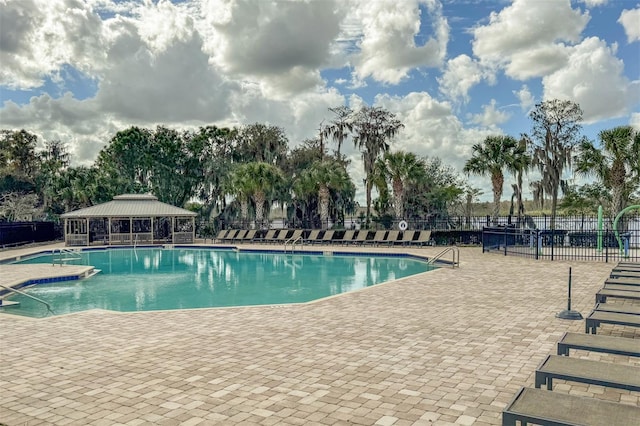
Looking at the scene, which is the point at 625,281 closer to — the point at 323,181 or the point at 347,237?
the point at 347,237

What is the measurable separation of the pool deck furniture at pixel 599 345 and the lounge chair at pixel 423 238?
19.4 meters

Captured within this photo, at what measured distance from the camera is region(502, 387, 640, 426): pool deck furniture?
2955 mm

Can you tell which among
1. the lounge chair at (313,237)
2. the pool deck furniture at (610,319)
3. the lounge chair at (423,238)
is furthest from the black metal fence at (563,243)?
the pool deck furniture at (610,319)

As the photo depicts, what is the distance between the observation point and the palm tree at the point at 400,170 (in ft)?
91.4

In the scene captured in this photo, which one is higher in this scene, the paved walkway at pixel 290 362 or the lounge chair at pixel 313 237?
the lounge chair at pixel 313 237

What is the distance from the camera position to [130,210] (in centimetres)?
2988

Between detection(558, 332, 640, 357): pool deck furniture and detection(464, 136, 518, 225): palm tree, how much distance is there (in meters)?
22.1

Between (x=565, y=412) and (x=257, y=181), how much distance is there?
29102 mm

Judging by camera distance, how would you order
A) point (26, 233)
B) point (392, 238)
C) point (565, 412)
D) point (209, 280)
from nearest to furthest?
point (565, 412) → point (209, 280) → point (392, 238) → point (26, 233)

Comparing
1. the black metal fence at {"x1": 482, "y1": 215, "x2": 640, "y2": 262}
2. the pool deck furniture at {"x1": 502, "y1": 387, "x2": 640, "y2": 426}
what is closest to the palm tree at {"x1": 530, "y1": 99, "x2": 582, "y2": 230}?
the black metal fence at {"x1": 482, "y1": 215, "x2": 640, "y2": 262}

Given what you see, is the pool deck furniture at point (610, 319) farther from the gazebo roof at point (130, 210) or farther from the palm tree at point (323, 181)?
the gazebo roof at point (130, 210)

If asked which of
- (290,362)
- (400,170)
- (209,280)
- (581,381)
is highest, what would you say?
(400,170)

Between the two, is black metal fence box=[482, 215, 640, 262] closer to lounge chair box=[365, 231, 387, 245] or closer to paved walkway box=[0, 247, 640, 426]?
lounge chair box=[365, 231, 387, 245]

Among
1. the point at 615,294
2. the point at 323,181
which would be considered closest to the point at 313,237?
the point at 323,181
